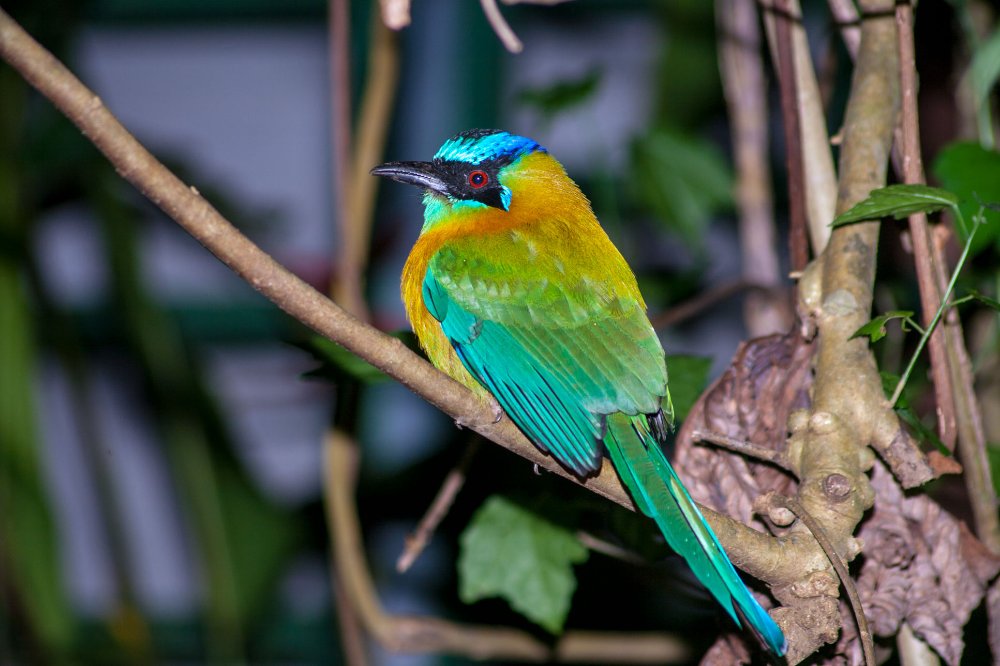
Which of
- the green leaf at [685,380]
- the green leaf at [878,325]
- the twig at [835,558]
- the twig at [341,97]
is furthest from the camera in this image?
the twig at [341,97]

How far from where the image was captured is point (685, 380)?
204 centimetres

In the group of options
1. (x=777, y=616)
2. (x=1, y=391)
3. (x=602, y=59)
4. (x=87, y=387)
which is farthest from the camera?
(x=602, y=59)

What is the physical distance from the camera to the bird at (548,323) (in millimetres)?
1533

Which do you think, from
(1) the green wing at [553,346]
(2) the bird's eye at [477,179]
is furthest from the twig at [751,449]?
(2) the bird's eye at [477,179]

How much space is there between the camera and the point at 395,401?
4105 mm

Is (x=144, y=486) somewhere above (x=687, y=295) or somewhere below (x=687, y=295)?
below

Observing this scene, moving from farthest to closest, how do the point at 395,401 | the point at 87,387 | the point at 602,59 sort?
1. the point at 602,59
2. the point at 395,401
3. the point at 87,387

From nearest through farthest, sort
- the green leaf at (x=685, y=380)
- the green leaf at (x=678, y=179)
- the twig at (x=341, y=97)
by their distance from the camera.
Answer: the green leaf at (x=685, y=380) → the twig at (x=341, y=97) → the green leaf at (x=678, y=179)

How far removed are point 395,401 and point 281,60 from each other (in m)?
1.61

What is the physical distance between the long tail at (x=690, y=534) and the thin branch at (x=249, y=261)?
0.05 m

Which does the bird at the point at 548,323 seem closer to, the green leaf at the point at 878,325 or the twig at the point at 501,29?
the green leaf at the point at 878,325

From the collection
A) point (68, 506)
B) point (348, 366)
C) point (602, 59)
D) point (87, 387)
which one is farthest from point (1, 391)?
point (602, 59)

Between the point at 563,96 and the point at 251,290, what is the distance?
6.93ft

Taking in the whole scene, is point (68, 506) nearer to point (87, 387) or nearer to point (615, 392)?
point (87, 387)
